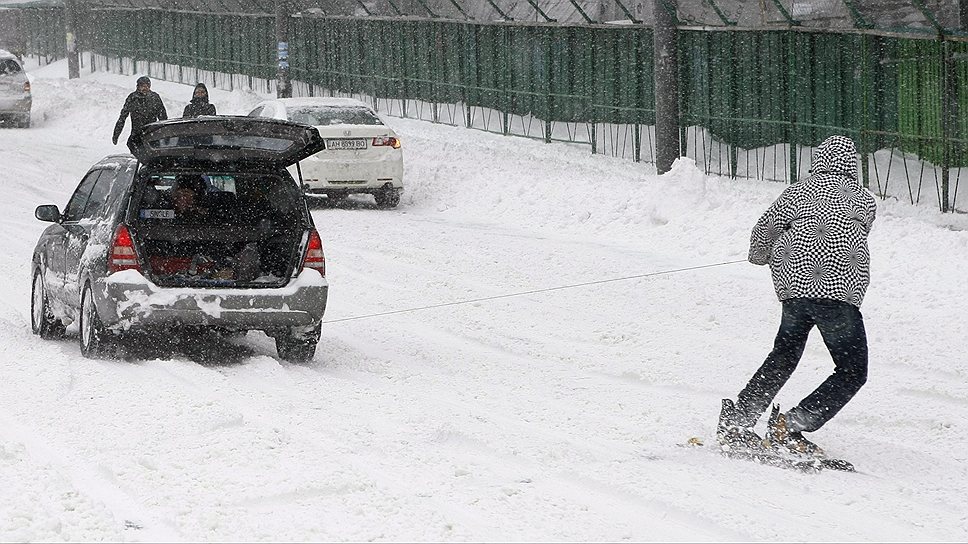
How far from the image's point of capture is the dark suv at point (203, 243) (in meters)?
9.33

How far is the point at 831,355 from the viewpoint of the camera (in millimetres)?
7086

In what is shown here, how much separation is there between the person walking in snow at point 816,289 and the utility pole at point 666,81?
10693 mm

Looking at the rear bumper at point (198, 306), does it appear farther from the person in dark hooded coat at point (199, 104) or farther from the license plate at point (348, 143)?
the person in dark hooded coat at point (199, 104)

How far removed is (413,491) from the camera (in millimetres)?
6250

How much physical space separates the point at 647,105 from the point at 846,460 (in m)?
14.7

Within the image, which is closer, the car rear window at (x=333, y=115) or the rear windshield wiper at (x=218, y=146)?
the rear windshield wiper at (x=218, y=146)

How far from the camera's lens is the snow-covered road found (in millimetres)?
5941

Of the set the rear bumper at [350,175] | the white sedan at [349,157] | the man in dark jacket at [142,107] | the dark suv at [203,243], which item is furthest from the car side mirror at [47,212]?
the man in dark jacket at [142,107]

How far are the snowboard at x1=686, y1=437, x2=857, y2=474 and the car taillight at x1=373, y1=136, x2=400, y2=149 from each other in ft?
40.5

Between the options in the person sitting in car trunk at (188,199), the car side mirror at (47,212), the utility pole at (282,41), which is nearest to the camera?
the person sitting in car trunk at (188,199)

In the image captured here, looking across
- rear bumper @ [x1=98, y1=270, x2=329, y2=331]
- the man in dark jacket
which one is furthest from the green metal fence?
rear bumper @ [x1=98, y1=270, x2=329, y2=331]

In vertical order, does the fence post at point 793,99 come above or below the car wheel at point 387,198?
above

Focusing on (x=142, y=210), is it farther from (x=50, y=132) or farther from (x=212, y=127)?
(x=50, y=132)

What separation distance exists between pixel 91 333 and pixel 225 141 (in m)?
1.55
